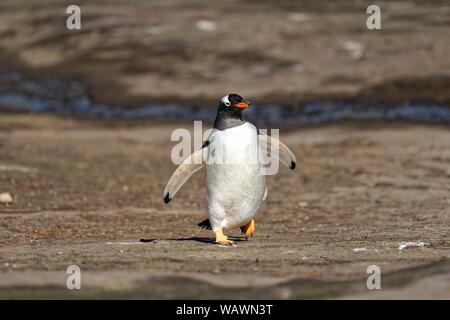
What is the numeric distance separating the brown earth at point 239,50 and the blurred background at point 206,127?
59 mm

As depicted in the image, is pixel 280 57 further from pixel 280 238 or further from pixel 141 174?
pixel 280 238

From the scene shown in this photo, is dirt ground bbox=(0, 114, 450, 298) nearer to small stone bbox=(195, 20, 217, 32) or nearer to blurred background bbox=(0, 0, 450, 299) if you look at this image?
blurred background bbox=(0, 0, 450, 299)

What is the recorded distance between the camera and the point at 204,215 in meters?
13.0

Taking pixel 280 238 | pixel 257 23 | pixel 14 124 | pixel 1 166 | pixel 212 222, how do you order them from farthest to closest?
pixel 257 23, pixel 14 124, pixel 1 166, pixel 280 238, pixel 212 222

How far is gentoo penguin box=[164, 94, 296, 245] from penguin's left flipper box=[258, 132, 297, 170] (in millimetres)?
126

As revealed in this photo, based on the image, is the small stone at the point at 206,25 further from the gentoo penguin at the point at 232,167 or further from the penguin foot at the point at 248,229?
the gentoo penguin at the point at 232,167

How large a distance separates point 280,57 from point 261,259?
1614 centimetres

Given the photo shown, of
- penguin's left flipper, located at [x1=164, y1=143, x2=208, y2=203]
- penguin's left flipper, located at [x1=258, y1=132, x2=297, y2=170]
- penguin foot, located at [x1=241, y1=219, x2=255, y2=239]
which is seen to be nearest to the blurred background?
penguin foot, located at [x1=241, y1=219, x2=255, y2=239]

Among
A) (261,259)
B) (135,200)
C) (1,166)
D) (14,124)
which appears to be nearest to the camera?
(261,259)

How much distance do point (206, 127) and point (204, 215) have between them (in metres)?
7.83

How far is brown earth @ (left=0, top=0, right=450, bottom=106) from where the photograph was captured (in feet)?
75.5

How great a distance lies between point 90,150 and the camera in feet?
61.1

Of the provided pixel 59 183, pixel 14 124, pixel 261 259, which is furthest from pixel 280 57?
pixel 261 259

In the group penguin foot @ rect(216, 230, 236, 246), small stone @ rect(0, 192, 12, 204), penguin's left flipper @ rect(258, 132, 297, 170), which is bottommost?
penguin foot @ rect(216, 230, 236, 246)
